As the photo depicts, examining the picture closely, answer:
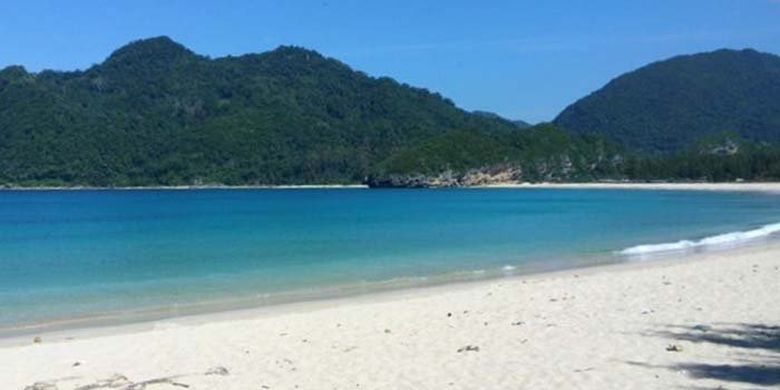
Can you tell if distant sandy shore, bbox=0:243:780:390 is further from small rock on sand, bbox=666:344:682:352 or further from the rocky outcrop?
the rocky outcrop

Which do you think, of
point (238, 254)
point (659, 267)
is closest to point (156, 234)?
point (238, 254)

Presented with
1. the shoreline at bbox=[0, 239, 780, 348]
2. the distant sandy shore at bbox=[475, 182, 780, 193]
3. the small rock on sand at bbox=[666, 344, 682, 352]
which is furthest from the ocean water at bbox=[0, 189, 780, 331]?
the distant sandy shore at bbox=[475, 182, 780, 193]

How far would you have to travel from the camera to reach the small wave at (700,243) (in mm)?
26875

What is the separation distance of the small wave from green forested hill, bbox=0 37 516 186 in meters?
129

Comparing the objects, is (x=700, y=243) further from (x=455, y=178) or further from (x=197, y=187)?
(x=197, y=187)

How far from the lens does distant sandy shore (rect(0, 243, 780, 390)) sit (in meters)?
8.80

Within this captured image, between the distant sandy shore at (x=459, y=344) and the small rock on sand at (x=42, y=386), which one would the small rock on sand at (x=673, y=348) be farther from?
the small rock on sand at (x=42, y=386)

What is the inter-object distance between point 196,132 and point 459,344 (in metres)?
160

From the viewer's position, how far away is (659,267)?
20.7 m

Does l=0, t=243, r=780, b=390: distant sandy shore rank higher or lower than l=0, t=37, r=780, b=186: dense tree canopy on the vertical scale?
lower

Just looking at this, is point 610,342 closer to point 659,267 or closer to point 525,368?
point 525,368

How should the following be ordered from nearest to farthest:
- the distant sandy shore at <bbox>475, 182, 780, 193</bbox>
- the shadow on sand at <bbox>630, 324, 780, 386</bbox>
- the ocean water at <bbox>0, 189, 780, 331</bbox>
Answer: the shadow on sand at <bbox>630, 324, 780, 386</bbox> → the ocean water at <bbox>0, 189, 780, 331</bbox> → the distant sandy shore at <bbox>475, 182, 780, 193</bbox>

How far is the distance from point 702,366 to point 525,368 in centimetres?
169

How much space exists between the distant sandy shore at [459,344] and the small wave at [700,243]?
33.0ft
